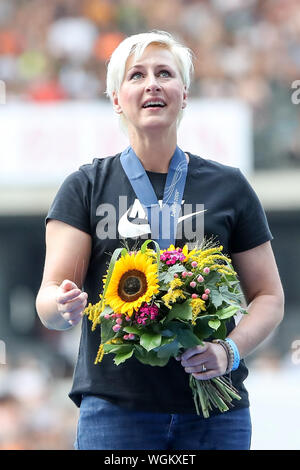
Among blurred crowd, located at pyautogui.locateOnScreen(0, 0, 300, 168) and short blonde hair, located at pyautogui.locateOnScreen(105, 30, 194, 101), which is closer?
short blonde hair, located at pyautogui.locateOnScreen(105, 30, 194, 101)

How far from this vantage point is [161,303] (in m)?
2.42

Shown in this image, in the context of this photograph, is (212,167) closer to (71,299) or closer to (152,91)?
(152,91)

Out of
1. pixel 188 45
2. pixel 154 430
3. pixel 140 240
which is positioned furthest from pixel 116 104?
pixel 188 45

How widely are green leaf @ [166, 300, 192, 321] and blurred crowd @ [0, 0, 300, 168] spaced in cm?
840

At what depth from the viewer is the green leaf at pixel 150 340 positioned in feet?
7.70

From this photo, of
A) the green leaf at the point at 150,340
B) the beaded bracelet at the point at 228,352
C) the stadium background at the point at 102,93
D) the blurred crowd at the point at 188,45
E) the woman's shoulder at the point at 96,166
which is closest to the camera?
the green leaf at the point at 150,340

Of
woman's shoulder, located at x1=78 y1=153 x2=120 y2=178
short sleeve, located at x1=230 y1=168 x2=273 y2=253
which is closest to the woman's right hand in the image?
woman's shoulder, located at x1=78 y1=153 x2=120 y2=178

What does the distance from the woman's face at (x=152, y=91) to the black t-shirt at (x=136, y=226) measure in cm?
15

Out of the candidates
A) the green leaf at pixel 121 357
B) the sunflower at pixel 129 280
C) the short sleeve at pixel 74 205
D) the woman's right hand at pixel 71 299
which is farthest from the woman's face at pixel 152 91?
the green leaf at pixel 121 357

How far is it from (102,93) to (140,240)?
8623 millimetres

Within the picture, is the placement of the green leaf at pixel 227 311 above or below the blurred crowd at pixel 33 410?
above

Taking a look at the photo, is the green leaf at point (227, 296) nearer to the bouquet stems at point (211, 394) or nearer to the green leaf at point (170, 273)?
the green leaf at point (170, 273)

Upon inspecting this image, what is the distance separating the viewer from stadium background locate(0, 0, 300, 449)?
1064 centimetres

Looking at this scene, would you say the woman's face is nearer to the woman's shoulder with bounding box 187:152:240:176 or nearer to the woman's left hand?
the woman's shoulder with bounding box 187:152:240:176
